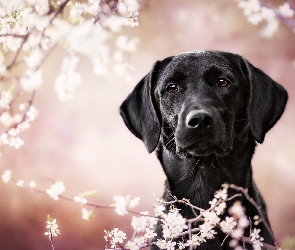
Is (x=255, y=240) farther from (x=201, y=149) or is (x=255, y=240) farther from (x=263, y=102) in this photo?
(x=263, y=102)

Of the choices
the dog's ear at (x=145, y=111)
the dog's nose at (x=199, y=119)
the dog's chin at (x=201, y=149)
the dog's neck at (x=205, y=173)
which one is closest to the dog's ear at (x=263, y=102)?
the dog's neck at (x=205, y=173)

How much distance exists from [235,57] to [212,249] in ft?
4.39

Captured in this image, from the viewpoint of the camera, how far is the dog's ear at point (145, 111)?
2934 millimetres

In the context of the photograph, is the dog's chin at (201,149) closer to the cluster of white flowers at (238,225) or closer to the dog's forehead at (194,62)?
the cluster of white flowers at (238,225)

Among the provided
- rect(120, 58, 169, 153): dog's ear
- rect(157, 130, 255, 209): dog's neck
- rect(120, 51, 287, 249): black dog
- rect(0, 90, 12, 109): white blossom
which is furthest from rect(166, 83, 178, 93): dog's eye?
rect(0, 90, 12, 109): white blossom

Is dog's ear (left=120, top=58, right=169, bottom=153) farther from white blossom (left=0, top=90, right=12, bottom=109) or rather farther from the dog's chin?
white blossom (left=0, top=90, right=12, bottom=109)

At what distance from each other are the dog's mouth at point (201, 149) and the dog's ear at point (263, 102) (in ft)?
0.96

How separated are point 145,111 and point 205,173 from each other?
598 millimetres

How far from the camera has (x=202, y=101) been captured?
2.60 metres

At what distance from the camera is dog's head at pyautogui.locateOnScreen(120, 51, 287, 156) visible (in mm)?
2557

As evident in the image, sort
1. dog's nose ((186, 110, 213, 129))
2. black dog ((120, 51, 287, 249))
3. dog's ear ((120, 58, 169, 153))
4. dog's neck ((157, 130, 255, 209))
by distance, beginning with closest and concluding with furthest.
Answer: dog's nose ((186, 110, 213, 129))
black dog ((120, 51, 287, 249))
dog's neck ((157, 130, 255, 209))
dog's ear ((120, 58, 169, 153))

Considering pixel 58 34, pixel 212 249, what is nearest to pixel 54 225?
pixel 212 249

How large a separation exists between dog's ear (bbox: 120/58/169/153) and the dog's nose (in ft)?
1.56

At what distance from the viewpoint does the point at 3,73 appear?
1.91 meters
